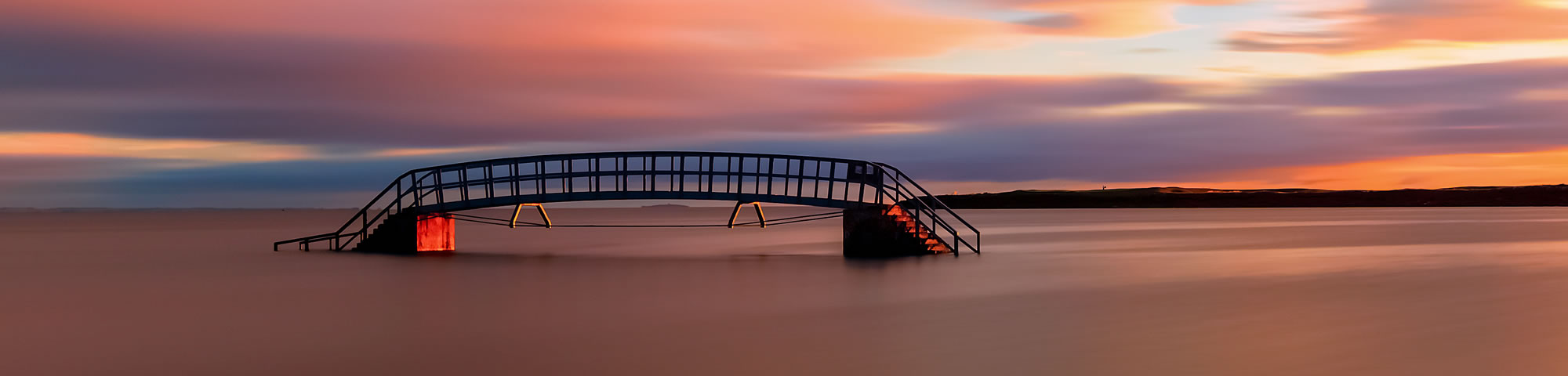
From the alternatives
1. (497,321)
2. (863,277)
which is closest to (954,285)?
(863,277)

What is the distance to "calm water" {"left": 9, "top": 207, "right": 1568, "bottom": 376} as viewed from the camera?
12312mm

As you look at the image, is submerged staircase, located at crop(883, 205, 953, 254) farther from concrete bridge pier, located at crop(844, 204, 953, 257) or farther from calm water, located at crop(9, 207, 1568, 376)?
calm water, located at crop(9, 207, 1568, 376)

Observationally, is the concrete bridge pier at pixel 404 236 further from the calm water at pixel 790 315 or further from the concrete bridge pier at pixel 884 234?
the concrete bridge pier at pixel 884 234

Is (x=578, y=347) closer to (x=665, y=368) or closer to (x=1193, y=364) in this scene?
(x=665, y=368)

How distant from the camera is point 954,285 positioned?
71.4 ft

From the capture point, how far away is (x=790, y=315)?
55.9ft

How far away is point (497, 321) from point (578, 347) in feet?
9.75

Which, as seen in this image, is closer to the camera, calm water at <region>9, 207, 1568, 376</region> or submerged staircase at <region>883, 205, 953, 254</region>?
calm water at <region>9, 207, 1568, 376</region>

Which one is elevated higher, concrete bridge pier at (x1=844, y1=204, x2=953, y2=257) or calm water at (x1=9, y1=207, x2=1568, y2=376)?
concrete bridge pier at (x1=844, y1=204, x2=953, y2=257)

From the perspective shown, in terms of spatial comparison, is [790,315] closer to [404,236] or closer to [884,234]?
[884,234]

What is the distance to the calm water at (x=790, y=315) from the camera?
12.3 meters

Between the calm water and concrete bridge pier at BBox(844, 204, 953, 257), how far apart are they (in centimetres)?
61

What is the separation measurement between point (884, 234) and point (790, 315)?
38.5 ft

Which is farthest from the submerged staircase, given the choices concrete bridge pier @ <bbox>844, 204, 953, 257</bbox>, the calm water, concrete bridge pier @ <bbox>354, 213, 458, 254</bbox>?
concrete bridge pier @ <bbox>354, 213, 458, 254</bbox>
